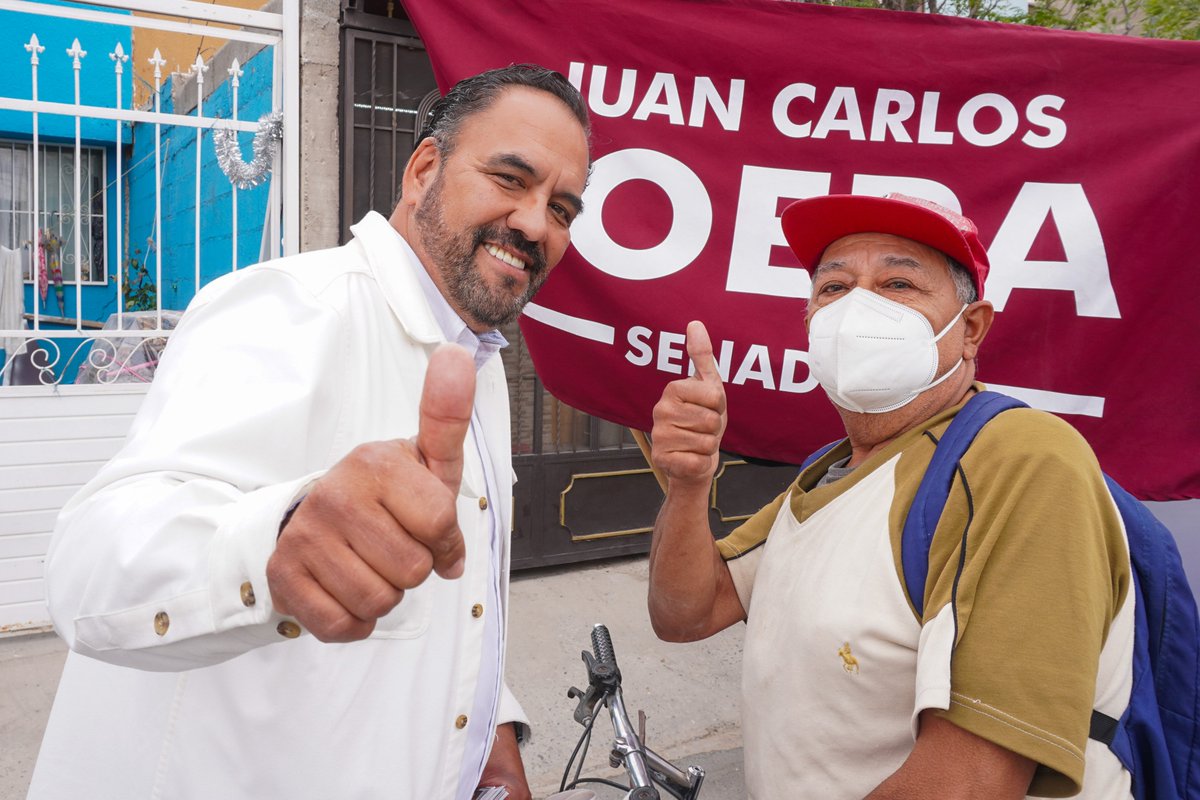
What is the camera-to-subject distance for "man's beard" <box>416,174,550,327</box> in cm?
161

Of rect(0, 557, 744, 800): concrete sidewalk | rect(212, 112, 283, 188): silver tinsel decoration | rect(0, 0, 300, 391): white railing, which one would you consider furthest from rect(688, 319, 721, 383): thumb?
rect(212, 112, 283, 188): silver tinsel decoration

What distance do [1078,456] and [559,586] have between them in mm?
4188

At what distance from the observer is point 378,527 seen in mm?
722

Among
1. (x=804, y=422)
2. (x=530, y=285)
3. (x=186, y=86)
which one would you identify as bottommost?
(x=804, y=422)

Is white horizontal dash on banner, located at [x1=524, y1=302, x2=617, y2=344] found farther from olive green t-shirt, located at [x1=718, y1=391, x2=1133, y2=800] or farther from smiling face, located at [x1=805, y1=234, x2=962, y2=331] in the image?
olive green t-shirt, located at [x1=718, y1=391, x2=1133, y2=800]

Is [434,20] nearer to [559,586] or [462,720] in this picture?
[462,720]

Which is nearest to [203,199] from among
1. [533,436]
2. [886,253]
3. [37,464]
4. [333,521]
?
[37,464]

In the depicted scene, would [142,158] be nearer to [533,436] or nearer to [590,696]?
[533,436]

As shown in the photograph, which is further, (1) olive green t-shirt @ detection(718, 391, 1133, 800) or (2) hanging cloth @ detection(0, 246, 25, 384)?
(2) hanging cloth @ detection(0, 246, 25, 384)

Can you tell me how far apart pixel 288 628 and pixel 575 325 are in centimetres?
210

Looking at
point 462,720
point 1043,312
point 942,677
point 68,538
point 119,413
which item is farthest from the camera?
point 119,413

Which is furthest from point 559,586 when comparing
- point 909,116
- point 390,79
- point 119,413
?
point 909,116

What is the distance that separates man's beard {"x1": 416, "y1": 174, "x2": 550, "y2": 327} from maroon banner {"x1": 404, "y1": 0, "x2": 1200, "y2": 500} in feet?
3.71

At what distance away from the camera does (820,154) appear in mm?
2695
